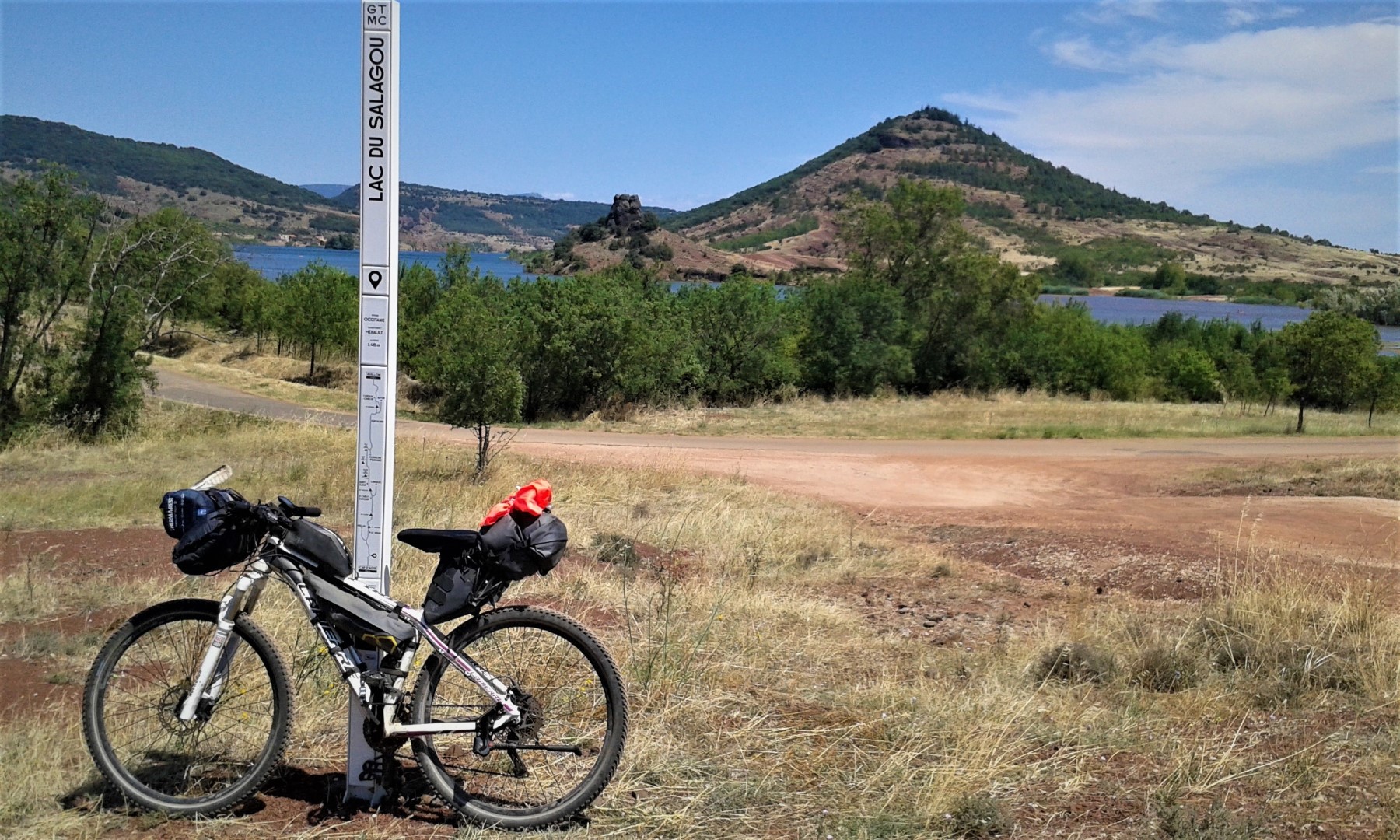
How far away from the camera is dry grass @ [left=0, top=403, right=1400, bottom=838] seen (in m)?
4.12

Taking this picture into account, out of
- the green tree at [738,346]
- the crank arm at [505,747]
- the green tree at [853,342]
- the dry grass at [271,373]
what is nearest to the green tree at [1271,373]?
the green tree at [853,342]

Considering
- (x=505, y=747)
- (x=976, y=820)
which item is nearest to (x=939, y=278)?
(x=976, y=820)

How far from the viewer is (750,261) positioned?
136 m

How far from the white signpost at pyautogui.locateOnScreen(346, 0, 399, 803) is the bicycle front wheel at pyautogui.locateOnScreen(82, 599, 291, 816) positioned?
41 centimetres

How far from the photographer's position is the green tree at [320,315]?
1705 inches

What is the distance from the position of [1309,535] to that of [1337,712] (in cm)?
1008

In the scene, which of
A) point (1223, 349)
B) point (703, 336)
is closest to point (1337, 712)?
point (703, 336)

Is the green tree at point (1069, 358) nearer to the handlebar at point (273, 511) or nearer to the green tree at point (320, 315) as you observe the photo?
the green tree at point (320, 315)

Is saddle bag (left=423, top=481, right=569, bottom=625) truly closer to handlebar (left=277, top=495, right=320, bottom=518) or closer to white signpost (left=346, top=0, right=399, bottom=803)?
white signpost (left=346, top=0, right=399, bottom=803)

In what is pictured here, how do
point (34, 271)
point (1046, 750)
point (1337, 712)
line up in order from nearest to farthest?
point (1046, 750) < point (1337, 712) < point (34, 271)

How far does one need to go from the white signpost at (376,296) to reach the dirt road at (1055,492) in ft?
22.9

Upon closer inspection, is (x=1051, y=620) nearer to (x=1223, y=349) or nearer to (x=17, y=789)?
(x=17, y=789)

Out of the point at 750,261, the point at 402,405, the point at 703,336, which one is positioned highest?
the point at 750,261

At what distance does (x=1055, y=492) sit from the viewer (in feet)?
66.7
